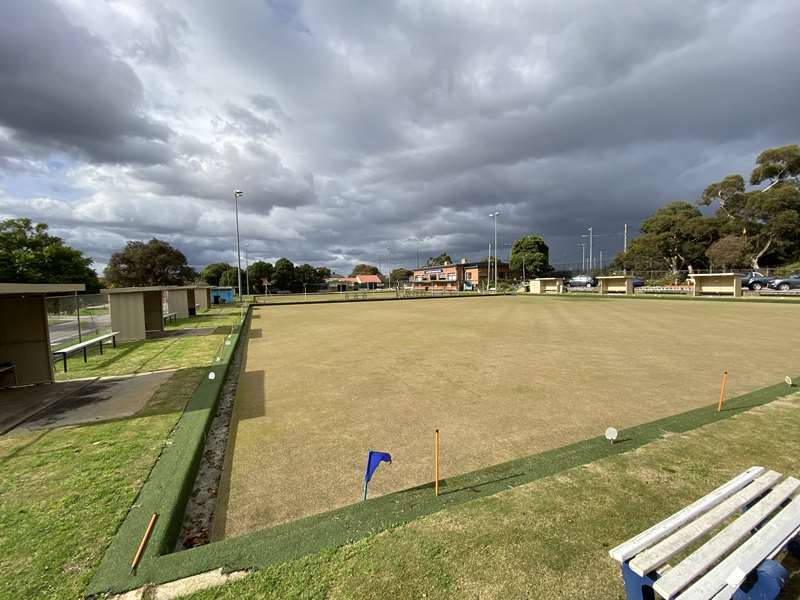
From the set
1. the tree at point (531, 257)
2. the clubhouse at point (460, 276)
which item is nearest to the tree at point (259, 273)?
the clubhouse at point (460, 276)

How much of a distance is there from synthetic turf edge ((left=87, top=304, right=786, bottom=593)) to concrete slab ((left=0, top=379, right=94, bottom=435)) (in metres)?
3.56

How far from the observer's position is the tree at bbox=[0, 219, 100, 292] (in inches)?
1387

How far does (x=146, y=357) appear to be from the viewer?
10.9 m

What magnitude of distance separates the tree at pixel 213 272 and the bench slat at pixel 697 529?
113 metres

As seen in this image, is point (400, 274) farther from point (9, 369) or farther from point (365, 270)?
point (9, 369)

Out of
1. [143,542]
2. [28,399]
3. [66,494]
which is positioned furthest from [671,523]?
[28,399]

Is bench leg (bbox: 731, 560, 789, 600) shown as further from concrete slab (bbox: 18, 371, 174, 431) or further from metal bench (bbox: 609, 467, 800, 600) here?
concrete slab (bbox: 18, 371, 174, 431)

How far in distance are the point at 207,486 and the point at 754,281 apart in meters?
47.9

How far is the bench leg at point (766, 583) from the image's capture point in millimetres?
2029

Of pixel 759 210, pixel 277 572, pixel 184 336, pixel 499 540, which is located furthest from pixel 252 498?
pixel 759 210

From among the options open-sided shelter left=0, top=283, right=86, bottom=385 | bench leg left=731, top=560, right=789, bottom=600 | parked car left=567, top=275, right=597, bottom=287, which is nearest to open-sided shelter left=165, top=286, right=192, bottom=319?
open-sided shelter left=0, top=283, right=86, bottom=385

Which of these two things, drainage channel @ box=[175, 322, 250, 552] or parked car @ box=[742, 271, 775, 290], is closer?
drainage channel @ box=[175, 322, 250, 552]

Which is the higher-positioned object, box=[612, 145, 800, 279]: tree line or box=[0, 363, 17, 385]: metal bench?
box=[612, 145, 800, 279]: tree line

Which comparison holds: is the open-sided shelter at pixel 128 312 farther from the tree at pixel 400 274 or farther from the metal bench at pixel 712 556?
the tree at pixel 400 274
